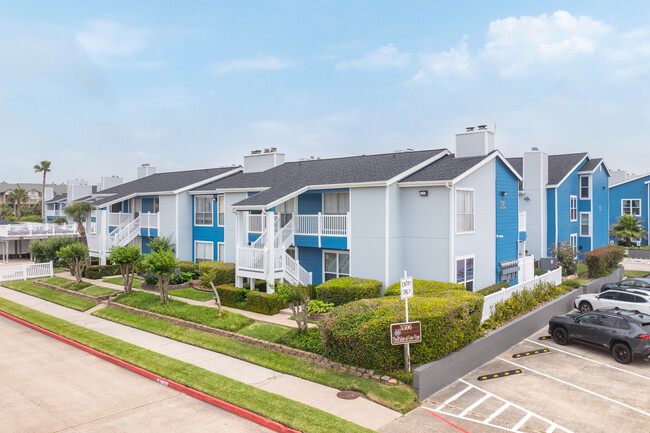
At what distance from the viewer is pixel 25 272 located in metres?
31.3

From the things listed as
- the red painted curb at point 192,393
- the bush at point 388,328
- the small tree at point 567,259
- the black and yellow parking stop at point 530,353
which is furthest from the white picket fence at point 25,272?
the small tree at point 567,259

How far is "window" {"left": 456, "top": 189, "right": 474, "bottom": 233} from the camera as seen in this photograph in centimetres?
2044

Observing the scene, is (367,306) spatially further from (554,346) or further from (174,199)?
(174,199)

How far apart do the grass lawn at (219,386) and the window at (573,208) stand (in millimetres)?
31278

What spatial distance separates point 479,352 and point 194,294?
598 inches

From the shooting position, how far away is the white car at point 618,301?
19.9m

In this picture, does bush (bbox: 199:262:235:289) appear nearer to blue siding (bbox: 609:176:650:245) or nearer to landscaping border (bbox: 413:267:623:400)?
landscaping border (bbox: 413:267:623:400)

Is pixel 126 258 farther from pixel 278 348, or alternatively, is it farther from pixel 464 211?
pixel 464 211

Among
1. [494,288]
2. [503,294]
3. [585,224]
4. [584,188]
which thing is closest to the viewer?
[503,294]

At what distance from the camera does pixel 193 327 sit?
712 inches

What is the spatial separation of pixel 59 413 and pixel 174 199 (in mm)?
21132

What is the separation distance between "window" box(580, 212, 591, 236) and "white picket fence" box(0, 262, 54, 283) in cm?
3985

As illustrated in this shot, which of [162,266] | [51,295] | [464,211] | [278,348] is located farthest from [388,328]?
[51,295]

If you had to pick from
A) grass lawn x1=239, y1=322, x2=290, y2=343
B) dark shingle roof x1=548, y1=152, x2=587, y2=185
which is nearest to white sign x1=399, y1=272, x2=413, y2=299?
grass lawn x1=239, y1=322, x2=290, y2=343
